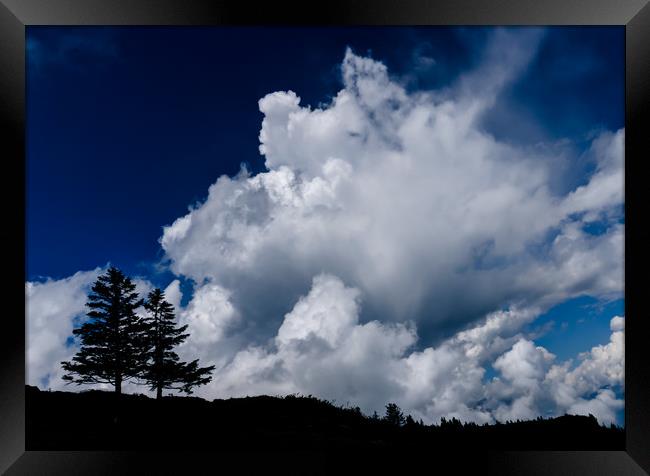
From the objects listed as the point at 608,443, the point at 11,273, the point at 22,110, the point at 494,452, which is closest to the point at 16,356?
the point at 11,273

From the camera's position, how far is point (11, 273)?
11.8ft

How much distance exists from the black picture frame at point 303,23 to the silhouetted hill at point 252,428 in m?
0.46

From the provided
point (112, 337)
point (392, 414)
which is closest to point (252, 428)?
point (392, 414)

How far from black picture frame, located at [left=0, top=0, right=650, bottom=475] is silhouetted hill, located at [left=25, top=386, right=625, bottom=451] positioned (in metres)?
0.46

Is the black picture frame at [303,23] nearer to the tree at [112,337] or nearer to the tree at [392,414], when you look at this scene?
the tree at [392,414]

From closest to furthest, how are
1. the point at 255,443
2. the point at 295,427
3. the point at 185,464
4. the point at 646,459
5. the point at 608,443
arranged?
1. the point at 646,459
2. the point at 185,464
3. the point at 608,443
4. the point at 255,443
5. the point at 295,427

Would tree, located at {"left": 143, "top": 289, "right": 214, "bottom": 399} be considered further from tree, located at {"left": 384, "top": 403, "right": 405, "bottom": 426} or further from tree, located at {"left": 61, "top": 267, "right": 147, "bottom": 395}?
tree, located at {"left": 384, "top": 403, "right": 405, "bottom": 426}

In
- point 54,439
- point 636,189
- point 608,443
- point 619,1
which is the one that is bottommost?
point 54,439

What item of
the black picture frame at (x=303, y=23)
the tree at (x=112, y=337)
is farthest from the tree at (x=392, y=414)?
the tree at (x=112, y=337)

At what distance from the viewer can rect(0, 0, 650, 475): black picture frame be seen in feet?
11.4

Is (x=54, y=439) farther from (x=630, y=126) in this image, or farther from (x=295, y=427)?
(x=630, y=126)

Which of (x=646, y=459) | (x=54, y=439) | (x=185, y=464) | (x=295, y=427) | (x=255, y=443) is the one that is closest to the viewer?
(x=646, y=459)

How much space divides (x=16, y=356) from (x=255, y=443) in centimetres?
359

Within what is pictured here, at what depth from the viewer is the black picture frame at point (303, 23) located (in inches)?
137
